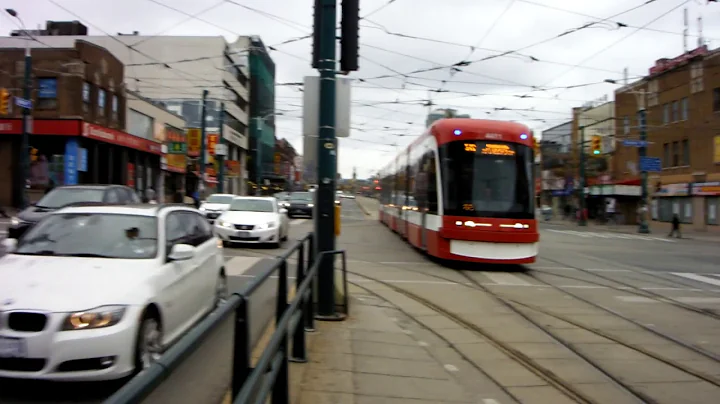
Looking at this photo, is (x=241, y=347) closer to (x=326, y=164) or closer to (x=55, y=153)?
(x=326, y=164)

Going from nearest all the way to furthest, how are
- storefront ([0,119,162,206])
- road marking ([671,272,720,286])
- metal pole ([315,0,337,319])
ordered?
metal pole ([315,0,337,319]) < road marking ([671,272,720,286]) < storefront ([0,119,162,206])

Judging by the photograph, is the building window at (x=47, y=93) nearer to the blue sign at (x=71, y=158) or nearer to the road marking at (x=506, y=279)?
the blue sign at (x=71, y=158)

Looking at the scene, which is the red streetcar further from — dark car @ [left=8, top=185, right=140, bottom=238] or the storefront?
the storefront

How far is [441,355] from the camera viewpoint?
7.04m

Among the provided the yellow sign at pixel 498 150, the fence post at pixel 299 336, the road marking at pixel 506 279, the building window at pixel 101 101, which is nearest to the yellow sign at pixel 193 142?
the building window at pixel 101 101

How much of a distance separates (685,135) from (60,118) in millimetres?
39179

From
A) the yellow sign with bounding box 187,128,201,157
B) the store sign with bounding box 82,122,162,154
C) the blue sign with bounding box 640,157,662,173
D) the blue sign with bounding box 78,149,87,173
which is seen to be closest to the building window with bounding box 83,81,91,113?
the store sign with bounding box 82,122,162,154

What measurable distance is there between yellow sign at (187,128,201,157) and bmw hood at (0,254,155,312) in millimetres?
45290

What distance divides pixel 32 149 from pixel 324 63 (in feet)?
92.4

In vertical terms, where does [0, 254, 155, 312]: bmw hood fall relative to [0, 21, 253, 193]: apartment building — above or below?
below

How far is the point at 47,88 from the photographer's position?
1287 inches

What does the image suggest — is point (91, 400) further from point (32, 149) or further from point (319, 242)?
point (32, 149)

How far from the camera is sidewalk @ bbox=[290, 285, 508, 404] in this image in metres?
5.41

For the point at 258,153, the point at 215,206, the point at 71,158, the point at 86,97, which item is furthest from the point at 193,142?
the point at 258,153
